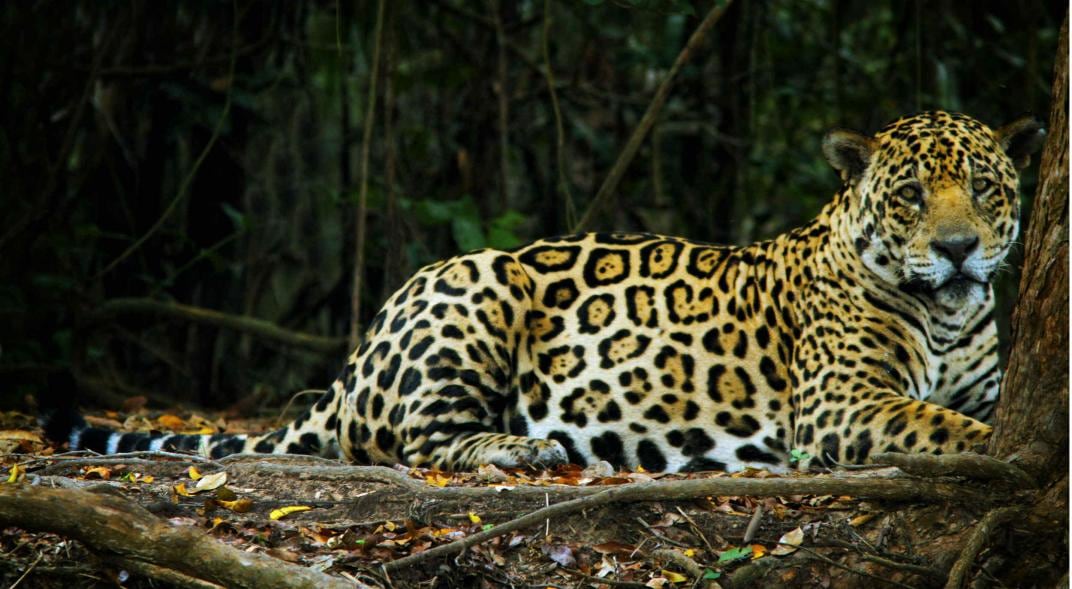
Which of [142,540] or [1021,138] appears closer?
[142,540]

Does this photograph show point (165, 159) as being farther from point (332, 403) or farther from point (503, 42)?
point (332, 403)

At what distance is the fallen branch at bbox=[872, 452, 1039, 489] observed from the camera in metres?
4.44

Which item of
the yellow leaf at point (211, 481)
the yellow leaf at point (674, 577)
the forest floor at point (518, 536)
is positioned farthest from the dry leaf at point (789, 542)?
the yellow leaf at point (211, 481)

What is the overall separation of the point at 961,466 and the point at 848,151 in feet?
8.22

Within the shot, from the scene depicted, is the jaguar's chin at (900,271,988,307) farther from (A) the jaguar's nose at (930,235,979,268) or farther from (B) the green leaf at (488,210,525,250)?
(B) the green leaf at (488,210,525,250)

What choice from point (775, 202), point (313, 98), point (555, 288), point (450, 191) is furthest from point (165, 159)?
point (775, 202)

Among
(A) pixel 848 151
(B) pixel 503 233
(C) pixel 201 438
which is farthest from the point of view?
(B) pixel 503 233

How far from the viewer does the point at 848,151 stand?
262 inches

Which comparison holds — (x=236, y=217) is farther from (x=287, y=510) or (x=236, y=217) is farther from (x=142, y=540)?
(x=142, y=540)

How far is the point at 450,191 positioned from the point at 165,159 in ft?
7.78

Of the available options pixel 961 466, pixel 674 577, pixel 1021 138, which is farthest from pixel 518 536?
pixel 1021 138

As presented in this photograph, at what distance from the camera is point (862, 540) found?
4727mm

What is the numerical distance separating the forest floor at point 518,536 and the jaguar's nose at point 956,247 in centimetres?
132

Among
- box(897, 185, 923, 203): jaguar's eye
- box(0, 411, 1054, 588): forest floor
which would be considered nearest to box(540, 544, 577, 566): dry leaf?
box(0, 411, 1054, 588): forest floor
